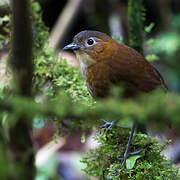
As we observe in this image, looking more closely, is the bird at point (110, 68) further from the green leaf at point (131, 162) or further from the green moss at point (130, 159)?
the green leaf at point (131, 162)

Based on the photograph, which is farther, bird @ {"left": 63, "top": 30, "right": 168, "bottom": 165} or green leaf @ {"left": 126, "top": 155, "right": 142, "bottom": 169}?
bird @ {"left": 63, "top": 30, "right": 168, "bottom": 165}

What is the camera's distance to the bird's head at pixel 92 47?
2.66 m

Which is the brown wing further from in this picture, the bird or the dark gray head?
the dark gray head

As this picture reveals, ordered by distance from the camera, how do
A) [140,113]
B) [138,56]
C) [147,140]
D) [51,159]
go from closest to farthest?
[140,113] < [147,140] < [138,56] < [51,159]

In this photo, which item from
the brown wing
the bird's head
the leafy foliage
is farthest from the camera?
the bird's head

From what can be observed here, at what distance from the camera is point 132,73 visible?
2.50 meters

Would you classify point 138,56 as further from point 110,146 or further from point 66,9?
point 66,9

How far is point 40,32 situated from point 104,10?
3.63 meters

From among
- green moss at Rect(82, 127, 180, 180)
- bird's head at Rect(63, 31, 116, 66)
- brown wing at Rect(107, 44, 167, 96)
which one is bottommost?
green moss at Rect(82, 127, 180, 180)

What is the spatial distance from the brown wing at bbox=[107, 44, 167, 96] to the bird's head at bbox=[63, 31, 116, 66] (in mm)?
90

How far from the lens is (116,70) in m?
2.46

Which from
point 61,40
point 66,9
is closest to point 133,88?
point 61,40

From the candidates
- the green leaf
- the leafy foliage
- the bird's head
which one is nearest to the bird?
the bird's head

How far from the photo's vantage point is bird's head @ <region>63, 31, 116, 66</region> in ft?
8.73
